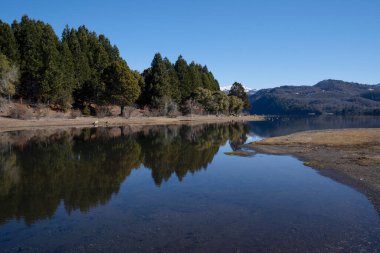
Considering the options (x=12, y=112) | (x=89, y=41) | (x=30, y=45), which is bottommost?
(x=12, y=112)

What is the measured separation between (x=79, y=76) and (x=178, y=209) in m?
78.8

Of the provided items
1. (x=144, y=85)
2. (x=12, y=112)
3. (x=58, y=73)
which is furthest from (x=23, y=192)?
(x=144, y=85)

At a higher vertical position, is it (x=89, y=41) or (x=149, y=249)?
(x=89, y=41)

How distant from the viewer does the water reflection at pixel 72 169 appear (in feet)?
59.3

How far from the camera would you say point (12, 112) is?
222 ft

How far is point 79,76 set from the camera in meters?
89.3

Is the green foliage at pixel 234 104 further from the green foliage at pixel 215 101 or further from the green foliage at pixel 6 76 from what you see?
the green foliage at pixel 6 76

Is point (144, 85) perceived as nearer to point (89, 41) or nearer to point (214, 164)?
point (89, 41)

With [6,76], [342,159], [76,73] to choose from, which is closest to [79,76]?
[76,73]

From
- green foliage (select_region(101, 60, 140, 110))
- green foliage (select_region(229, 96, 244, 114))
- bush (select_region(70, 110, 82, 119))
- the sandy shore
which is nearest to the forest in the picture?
green foliage (select_region(101, 60, 140, 110))

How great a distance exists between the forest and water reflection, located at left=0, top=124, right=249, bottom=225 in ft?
106

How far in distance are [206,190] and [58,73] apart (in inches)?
2452

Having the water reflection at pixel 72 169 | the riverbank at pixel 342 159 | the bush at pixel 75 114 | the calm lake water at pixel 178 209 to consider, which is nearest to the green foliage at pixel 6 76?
the bush at pixel 75 114

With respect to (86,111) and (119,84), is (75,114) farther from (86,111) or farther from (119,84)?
(119,84)
